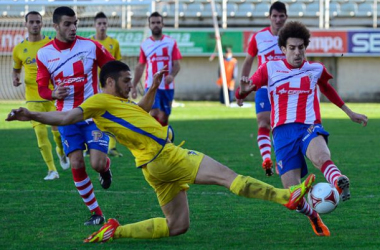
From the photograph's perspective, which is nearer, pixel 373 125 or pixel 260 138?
pixel 260 138

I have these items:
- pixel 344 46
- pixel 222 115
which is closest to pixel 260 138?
pixel 222 115

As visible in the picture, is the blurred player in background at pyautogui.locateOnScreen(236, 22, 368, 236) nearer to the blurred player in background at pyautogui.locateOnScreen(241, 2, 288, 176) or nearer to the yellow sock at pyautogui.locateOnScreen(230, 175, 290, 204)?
the yellow sock at pyautogui.locateOnScreen(230, 175, 290, 204)

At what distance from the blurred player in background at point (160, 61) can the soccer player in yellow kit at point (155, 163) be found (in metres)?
7.32

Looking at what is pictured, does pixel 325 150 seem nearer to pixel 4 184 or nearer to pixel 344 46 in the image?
pixel 4 184

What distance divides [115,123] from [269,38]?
15.6ft

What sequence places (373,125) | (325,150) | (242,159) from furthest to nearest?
(373,125), (242,159), (325,150)

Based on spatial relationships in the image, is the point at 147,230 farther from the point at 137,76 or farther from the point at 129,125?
the point at 137,76

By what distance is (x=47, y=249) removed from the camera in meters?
6.23

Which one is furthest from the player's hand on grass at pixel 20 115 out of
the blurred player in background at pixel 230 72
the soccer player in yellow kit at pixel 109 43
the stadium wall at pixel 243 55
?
the blurred player in background at pixel 230 72

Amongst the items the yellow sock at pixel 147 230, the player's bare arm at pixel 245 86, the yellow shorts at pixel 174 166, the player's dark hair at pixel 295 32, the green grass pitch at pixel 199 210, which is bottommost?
the green grass pitch at pixel 199 210

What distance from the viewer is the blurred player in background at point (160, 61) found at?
46.0ft

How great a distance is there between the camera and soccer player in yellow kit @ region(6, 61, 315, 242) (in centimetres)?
606

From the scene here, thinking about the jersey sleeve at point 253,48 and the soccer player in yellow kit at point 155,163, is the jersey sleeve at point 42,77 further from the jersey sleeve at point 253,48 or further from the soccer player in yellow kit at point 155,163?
the jersey sleeve at point 253,48

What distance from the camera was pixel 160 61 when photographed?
565 inches
